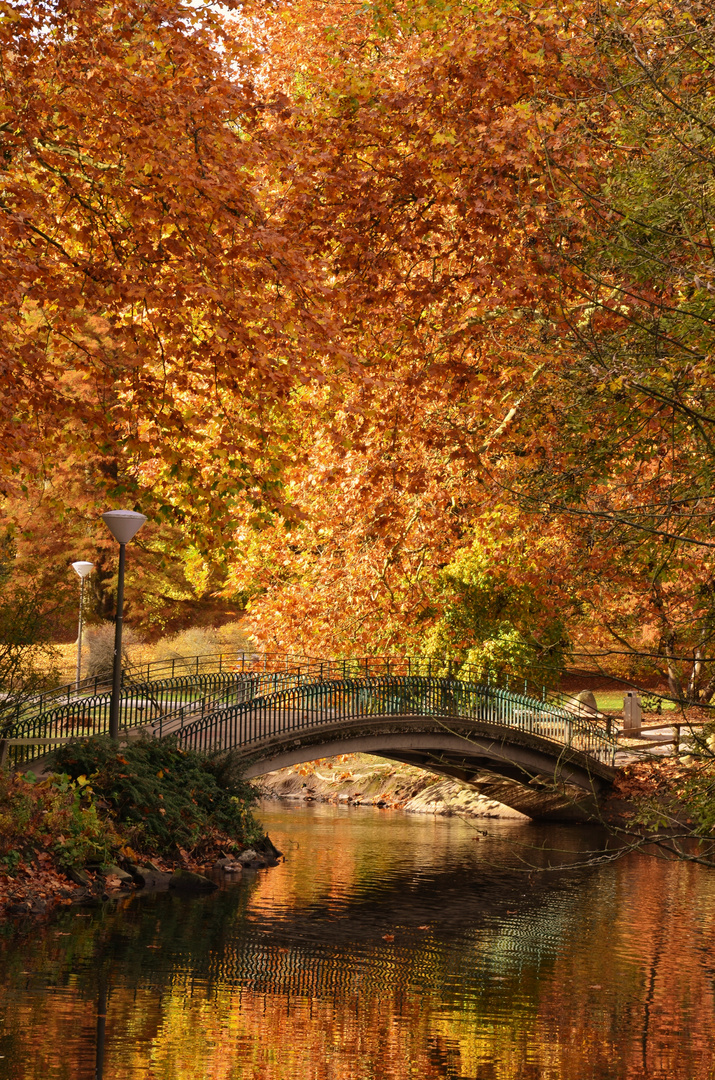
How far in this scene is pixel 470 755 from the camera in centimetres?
2192

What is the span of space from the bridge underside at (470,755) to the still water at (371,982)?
6.32ft

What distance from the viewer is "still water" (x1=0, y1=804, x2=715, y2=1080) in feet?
24.3

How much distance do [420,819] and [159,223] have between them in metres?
15.9

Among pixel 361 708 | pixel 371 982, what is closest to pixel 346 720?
pixel 361 708

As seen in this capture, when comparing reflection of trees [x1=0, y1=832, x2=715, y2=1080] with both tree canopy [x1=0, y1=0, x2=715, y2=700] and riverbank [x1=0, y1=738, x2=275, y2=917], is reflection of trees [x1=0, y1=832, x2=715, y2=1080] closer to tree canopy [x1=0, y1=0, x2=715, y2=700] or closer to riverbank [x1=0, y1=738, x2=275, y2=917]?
A: riverbank [x1=0, y1=738, x2=275, y2=917]

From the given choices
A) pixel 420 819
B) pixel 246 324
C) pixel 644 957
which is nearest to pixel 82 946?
pixel 644 957

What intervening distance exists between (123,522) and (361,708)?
6193 mm

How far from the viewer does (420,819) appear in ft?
82.4

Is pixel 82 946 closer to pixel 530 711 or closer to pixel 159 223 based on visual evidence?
pixel 159 223

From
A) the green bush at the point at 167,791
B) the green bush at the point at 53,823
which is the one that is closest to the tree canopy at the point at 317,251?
the green bush at the point at 53,823

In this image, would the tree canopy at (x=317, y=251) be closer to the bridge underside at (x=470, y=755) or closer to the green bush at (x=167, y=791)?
the green bush at (x=167, y=791)

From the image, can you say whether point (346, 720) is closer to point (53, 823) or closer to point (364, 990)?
point (53, 823)

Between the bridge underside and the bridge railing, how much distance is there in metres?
0.22

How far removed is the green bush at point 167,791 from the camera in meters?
14.8
